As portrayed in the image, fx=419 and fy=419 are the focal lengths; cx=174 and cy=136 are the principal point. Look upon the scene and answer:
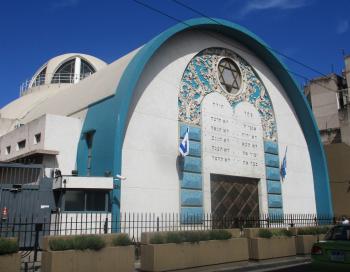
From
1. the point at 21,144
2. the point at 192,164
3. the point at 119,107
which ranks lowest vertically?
the point at 192,164

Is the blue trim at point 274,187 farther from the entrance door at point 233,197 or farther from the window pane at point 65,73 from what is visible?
the window pane at point 65,73

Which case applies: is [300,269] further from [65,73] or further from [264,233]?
[65,73]

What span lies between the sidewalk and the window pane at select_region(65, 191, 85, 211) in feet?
11.9

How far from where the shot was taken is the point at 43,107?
27.4 meters

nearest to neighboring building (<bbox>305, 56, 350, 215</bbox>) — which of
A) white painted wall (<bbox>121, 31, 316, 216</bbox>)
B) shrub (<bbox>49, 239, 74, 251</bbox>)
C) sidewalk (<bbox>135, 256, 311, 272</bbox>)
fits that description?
white painted wall (<bbox>121, 31, 316, 216</bbox>)

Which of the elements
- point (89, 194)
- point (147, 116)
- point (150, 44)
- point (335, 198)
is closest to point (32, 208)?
point (89, 194)

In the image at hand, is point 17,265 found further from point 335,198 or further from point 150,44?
point 335,198

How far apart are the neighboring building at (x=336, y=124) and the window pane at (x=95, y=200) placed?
20618 mm

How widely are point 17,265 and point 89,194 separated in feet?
21.9

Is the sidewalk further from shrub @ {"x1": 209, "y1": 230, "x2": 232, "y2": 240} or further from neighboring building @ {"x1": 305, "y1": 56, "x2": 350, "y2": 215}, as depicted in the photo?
neighboring building @ {"x1": 305, "y1": 56, "x2": 350, "y2": 215}

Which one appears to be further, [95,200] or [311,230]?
[311,230]

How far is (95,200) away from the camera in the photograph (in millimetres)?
16547

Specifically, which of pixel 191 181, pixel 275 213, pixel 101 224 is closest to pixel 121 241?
pixel 101 224

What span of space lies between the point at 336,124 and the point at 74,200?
30.4 meters
